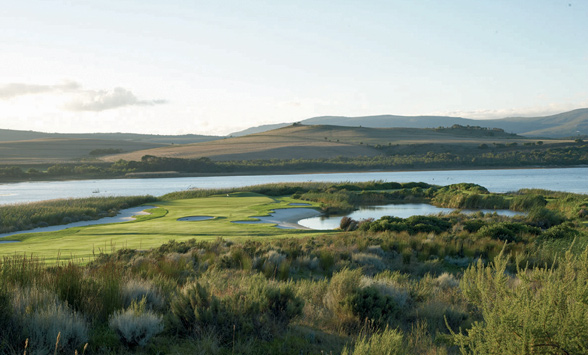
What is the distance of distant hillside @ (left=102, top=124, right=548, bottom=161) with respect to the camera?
110 metres

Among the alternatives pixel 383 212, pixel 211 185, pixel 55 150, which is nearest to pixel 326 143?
pixel 211 185

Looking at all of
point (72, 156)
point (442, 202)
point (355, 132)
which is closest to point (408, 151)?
point (355, 132)

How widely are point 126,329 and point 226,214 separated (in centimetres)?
2342

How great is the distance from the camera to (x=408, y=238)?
688 inches

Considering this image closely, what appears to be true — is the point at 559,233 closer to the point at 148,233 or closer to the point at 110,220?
the point at 148,233

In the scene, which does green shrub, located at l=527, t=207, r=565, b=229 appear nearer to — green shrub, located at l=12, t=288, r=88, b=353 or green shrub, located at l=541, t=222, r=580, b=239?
green shrub, located at l=541, t=222, r=580, b=239

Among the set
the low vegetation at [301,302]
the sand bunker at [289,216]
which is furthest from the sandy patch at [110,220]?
the low vegetation at [301,302]

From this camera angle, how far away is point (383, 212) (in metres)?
33.9

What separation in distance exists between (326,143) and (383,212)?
91471mm

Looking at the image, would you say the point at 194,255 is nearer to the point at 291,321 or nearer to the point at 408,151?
the point at 291,321

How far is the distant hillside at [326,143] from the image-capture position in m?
110

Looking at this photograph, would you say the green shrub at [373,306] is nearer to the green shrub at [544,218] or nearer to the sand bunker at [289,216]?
the sand bunker at [289,216]

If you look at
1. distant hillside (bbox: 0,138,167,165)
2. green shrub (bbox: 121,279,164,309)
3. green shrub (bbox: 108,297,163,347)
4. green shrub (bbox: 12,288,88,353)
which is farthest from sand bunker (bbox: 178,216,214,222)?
distant hillside (bbox: 0,138,167,165)

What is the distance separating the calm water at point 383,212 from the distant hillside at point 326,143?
69664mm
